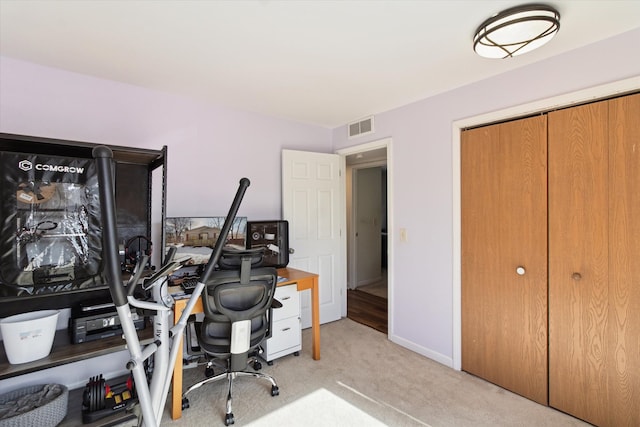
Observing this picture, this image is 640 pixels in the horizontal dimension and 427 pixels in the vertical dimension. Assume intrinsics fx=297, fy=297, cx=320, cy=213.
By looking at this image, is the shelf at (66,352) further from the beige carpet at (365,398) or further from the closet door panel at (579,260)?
the closet door panel at (579,260)

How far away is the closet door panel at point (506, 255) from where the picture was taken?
2113 mm

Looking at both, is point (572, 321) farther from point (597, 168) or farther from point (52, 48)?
point (52, 48)

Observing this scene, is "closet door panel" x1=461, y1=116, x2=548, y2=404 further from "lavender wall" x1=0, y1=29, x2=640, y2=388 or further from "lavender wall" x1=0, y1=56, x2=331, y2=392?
"lavender wall" x1=0, y1=56, x2=331, y2=392

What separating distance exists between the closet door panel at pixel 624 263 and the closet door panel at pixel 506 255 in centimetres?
34

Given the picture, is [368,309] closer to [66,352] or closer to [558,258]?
[558,258]

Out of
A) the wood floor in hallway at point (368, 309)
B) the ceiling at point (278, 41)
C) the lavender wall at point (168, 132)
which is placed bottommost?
the wood floor in hallway at point (368, 309)

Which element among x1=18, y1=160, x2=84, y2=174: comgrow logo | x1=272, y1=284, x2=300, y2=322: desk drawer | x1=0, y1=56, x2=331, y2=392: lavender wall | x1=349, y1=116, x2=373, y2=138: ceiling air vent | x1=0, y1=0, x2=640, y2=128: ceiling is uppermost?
x1=0, y1=0, x2=640, y2=128: ceiling

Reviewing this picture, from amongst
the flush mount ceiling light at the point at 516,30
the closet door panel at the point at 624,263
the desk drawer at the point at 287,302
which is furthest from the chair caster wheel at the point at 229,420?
the flush mount ceiling light at the point at 516,30

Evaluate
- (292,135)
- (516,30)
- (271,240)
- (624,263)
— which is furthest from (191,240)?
(624,263)

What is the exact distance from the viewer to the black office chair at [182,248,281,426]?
1.93 m

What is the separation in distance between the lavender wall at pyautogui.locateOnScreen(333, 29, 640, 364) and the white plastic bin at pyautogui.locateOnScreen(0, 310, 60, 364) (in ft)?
8.93

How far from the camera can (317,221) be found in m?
3.58

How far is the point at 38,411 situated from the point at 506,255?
3164 millimetres

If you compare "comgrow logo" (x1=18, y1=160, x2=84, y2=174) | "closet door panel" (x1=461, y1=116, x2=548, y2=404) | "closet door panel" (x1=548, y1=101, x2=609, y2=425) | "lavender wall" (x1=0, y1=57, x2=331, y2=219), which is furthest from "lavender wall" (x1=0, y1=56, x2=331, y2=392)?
"closet door panel" (x1=548, y1=101, x2=609, y2=425)
